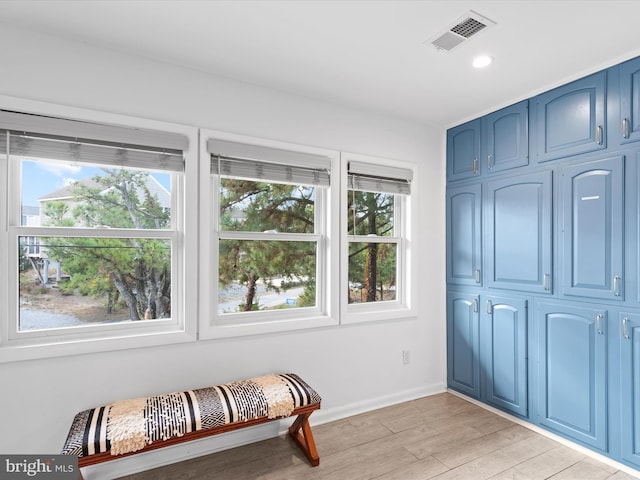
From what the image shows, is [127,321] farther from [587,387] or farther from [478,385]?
[587,387]

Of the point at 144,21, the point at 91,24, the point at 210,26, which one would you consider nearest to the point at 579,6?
the point at 210,26

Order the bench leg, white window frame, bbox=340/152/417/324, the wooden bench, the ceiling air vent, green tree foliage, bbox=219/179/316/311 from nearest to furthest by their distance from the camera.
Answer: the wooden bench < the ceiling air vent < the bench leg < green tree foliage, bbox=219/179/316/311 < white window frame, bbox=340/152/417/324

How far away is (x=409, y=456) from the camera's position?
90.8 inches

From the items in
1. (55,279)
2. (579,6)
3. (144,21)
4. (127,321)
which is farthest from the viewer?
(127,321)

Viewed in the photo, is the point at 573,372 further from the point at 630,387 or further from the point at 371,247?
the point at 371,247

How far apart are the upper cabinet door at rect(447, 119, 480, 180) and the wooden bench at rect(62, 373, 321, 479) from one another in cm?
225

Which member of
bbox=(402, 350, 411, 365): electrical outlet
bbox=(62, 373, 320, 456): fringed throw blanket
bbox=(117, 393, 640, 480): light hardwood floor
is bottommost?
bbox=(117, 393, 640, 480): light hardwood floor

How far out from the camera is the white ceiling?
5.83ft

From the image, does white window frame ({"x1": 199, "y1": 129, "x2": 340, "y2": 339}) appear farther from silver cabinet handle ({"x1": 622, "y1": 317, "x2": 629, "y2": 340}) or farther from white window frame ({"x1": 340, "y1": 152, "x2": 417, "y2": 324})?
silver cabinet handle ({"x1": 622, "y1": 317, "x2": 629, "y2": 340})

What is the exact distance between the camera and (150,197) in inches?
92.4

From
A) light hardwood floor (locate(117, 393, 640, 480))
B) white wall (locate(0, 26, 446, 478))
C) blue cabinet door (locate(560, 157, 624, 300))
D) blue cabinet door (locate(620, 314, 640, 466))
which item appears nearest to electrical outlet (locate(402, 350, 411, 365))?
white wall (locate(0, 26, 446, 478))

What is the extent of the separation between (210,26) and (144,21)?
335mm

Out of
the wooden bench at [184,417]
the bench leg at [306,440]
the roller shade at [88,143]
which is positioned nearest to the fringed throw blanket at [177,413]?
the wooden bench at [184,417]

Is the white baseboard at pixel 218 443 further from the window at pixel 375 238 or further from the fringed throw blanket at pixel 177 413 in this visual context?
the window at pixel 375 238
